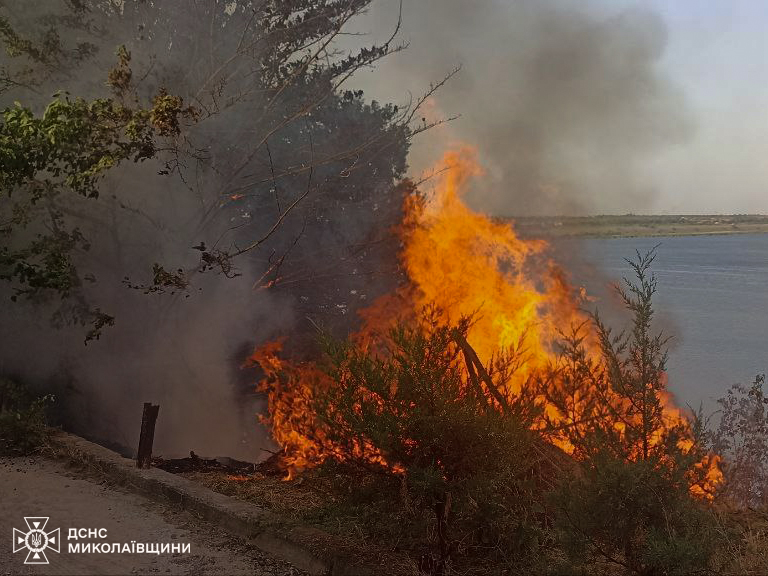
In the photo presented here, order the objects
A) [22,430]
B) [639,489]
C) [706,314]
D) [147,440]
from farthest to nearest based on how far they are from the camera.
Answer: [706,314] → [22,430] → [147,440] → [639,489]

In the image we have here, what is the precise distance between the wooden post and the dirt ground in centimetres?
45

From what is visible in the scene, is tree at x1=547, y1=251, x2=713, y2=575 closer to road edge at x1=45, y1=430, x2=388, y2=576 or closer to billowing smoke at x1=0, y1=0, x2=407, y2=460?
road edge at x1=45, y1=430, x2=388, y2=576

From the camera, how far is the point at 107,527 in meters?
6.93

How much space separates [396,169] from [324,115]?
89.4 inches

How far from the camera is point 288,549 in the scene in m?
6.25

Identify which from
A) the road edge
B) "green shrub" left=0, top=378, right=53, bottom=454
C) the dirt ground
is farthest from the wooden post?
"green shrub" left=0, top=378, right=53, bottom=454

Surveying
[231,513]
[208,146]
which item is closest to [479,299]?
[231,513]

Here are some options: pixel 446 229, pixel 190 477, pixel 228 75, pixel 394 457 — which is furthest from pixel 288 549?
pixel 228 75

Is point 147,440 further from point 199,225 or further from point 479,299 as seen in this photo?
point 199,225

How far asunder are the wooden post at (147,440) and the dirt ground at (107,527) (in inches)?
17.6

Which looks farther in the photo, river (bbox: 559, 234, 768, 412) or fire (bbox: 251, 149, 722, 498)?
river (bbox: 559, 234, 768, 412)

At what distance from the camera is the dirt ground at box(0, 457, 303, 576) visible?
19.7 ft

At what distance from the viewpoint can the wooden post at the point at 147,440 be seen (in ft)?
28.4

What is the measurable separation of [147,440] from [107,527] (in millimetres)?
1864
